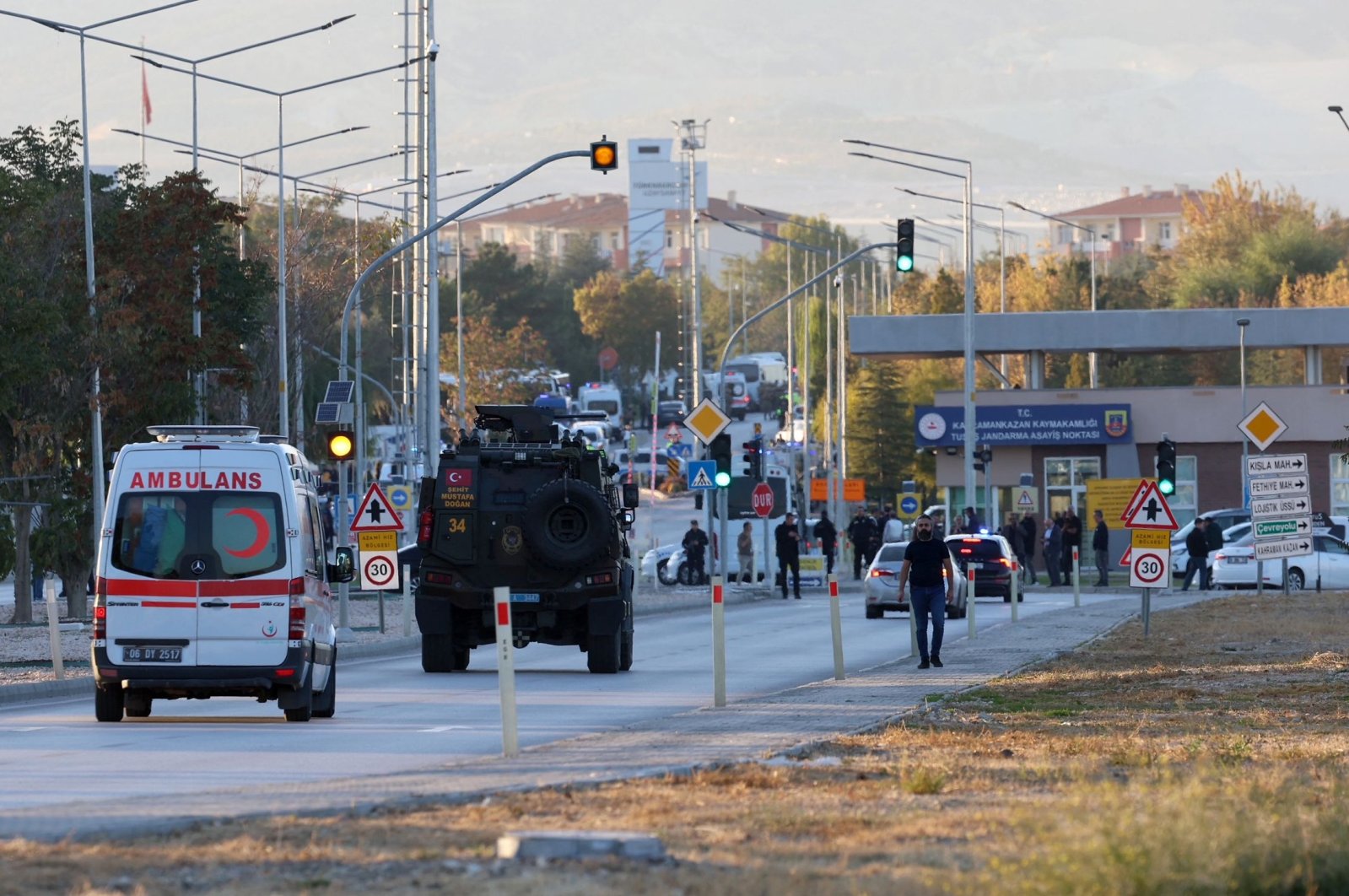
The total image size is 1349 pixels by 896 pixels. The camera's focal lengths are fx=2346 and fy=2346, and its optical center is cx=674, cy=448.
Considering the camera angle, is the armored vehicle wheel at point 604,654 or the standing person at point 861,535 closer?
the armored vehicle wheel at point 604,654

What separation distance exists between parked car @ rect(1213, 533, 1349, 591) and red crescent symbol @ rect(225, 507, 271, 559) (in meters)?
36.1

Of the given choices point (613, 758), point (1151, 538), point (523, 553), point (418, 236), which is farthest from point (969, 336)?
point (613, 758)

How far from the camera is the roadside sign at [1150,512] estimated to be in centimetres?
3005

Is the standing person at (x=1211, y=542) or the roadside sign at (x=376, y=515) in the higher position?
the roadside sign at (x=376, y=515)

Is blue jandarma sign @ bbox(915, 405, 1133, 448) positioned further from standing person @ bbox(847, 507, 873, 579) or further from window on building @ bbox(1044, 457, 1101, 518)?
standing person @ bbox(847, 507, 873, 579)

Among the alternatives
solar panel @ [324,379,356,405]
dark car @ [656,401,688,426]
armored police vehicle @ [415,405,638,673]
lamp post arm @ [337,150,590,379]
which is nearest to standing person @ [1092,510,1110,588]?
lamp post arm @ [337,150,590,379]

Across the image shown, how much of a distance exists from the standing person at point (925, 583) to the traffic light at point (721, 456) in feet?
61.5

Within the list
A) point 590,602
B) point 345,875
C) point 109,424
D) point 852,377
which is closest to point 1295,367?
point 852,377

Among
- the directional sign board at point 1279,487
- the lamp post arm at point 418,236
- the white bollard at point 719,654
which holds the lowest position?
the white bollard at point 719,654

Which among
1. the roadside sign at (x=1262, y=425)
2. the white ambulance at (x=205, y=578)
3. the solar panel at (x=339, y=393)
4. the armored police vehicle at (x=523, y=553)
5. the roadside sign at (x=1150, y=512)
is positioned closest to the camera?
the white ambulance at (x=205, y=578)

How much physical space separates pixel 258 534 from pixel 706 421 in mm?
25668

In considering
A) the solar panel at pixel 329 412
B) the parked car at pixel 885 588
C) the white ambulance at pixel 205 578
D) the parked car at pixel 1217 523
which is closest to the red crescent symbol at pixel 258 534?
the white ambulance at pixel 205 578

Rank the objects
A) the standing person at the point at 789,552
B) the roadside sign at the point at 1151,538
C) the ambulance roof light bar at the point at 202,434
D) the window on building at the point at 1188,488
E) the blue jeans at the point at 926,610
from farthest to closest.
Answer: the window on building at the point at 1188,488 → the standing person at the point at 789,552 → the roadside sign at the point at 1151,538 → the blue jeans at the point at 926,610 → the ambulance roof light bar at the point at 202,434

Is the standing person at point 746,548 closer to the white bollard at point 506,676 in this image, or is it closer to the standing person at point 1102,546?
the standing person at point 1102,546
